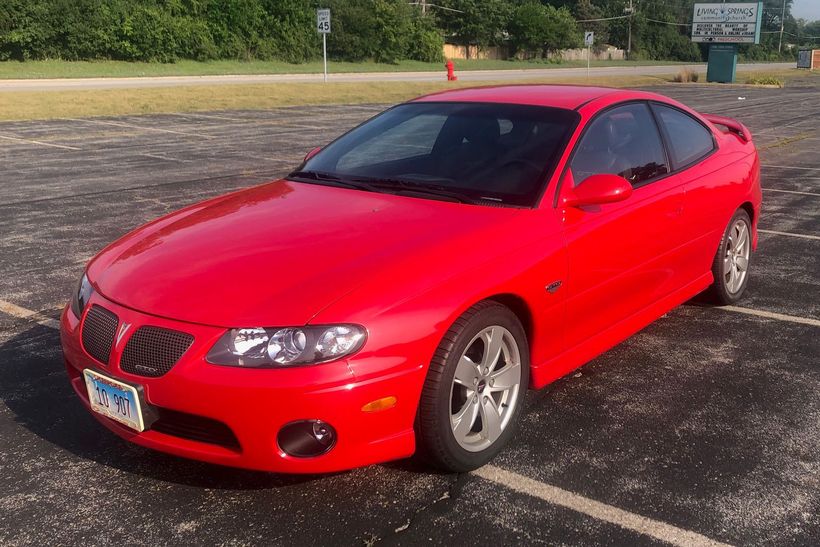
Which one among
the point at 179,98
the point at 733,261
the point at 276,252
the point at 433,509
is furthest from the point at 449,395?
the point at 179,98

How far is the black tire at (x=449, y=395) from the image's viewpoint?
117 inches

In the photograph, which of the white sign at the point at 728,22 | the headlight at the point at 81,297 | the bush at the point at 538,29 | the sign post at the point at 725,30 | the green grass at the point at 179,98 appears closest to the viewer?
the headlight at the point at 81,297

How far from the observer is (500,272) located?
127 inches

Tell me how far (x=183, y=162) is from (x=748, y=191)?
380 inches

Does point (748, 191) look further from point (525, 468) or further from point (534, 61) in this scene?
point (534, 61)

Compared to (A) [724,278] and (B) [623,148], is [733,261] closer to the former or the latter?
(A) [724,278]

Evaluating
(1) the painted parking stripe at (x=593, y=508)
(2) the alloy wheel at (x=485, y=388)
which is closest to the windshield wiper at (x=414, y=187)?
(2) the alloy wheel at (x=485, y=388)

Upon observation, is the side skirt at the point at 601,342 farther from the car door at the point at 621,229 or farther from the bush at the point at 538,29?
the bush at the point at 538,29

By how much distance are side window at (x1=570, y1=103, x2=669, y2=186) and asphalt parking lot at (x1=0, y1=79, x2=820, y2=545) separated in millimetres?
1091

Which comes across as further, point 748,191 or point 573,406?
point 748,191

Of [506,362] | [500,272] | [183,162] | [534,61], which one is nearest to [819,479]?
[506,362]

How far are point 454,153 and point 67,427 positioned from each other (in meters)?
2.29

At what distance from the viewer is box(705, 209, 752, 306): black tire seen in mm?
5152

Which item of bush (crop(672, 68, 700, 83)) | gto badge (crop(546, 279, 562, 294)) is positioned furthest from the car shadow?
bush (crop(672, 68, 700, 83))
